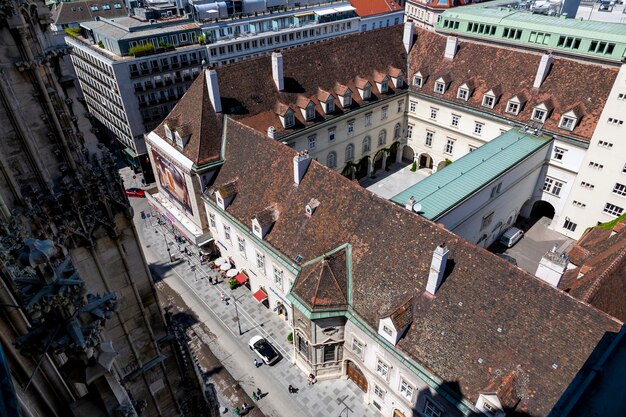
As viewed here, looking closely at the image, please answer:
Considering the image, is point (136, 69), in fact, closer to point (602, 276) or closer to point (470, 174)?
point (470, 174)

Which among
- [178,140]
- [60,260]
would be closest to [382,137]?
[178,140]

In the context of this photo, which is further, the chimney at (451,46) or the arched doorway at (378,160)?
the arched doorway at (378,160)

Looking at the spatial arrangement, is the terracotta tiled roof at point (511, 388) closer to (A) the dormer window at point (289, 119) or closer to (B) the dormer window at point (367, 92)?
(A) the dormer window at point (289, 119)

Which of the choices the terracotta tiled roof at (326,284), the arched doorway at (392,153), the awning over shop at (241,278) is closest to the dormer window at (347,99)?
the arched doorway at (392,153)

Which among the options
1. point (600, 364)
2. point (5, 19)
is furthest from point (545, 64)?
point (5, 19)

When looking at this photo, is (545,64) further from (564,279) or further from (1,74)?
(1,74)

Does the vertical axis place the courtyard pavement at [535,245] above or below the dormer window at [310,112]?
below

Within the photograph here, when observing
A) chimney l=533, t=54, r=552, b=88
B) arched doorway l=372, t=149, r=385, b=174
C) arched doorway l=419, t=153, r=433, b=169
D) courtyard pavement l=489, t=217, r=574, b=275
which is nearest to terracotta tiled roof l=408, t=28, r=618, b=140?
chimney l=533, t=54, r=552, b=88
